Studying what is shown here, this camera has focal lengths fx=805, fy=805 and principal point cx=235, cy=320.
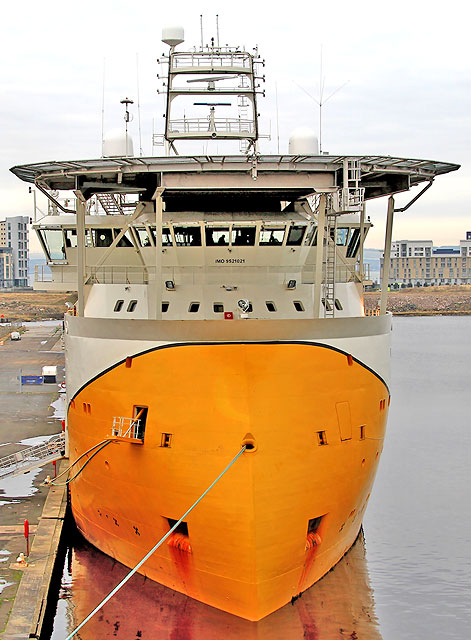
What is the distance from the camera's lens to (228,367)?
54.8ft

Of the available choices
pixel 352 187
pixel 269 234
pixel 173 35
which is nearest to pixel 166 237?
pixel 269 234

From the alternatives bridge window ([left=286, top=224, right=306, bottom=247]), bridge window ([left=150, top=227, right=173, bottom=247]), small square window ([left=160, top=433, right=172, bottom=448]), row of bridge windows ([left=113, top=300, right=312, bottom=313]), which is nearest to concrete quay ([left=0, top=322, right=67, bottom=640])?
small square window ([left=160, top=433, right=172, bottom=448])

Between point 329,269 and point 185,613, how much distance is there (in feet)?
31.4

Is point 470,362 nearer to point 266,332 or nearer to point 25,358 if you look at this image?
point 25,358

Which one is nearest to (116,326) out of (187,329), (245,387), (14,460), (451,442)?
(187,329)

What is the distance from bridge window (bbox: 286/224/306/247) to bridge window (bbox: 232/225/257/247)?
100cm

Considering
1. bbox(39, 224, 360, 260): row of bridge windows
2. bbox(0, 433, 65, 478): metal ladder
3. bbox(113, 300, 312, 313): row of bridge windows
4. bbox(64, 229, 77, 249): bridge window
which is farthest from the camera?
bbox(0, 433, 65, 478): metal ladder

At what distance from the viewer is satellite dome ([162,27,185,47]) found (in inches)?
970

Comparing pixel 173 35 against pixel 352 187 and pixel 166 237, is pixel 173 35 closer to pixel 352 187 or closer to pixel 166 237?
pixel 166 237

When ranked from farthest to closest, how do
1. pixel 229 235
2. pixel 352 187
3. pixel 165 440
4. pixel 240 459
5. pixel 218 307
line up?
pixel 229 235 < pixel 218 307 < pixel 352 187 < pixel 165 440 < pixel 240 459

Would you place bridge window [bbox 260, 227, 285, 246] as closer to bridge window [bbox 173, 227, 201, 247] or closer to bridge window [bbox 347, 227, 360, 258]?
bridge window [bbox 173, 227, 201, 247]

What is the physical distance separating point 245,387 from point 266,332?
1.22m

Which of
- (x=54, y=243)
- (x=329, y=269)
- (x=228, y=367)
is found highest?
(x=54, y=243)

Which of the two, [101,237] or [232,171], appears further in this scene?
[101,237]
